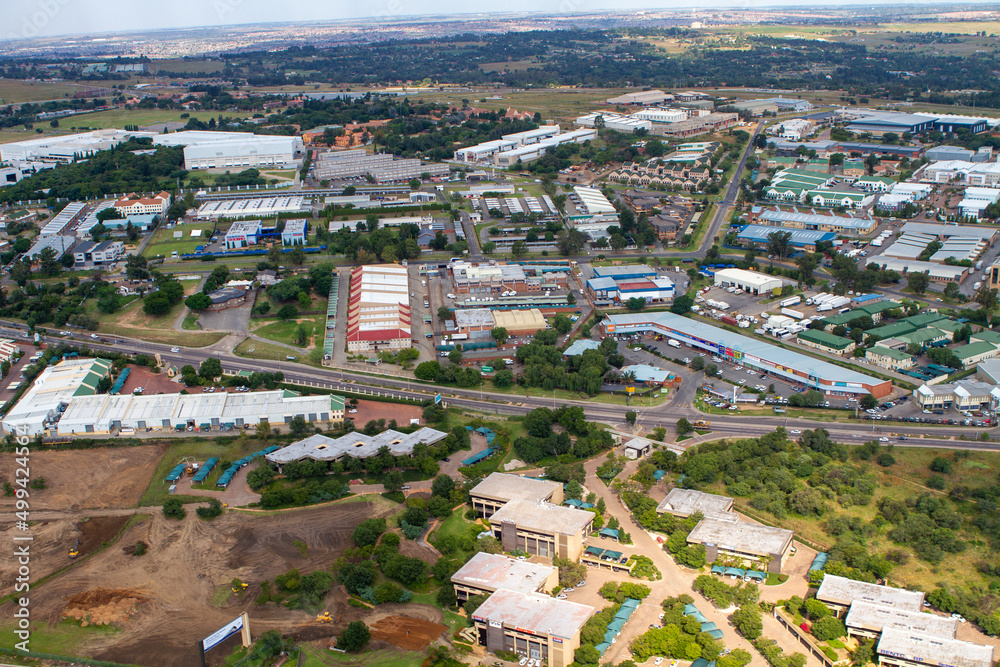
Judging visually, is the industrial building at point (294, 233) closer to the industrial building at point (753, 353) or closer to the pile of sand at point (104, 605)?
the industrial building at point (753, 353)

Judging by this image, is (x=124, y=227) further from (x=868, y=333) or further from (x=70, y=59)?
(x=70, y=59)

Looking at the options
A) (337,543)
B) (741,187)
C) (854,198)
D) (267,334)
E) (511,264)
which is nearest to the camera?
(337,543)

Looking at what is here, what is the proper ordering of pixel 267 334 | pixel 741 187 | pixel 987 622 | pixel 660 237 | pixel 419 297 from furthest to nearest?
1. pixel 741 187
2. pixel 660 237
3. pixel 419 297
4. pixel 267 334
5. pixel 987 622

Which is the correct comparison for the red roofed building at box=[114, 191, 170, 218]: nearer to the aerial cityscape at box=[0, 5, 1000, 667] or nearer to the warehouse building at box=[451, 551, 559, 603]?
the aerial cityscape at box=[0, 5, 1000, 667]

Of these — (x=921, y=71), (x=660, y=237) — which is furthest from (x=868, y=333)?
(x=921, y=71)

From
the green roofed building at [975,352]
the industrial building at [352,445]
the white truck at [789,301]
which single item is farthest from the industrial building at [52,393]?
the green roofed building at [975,352]
